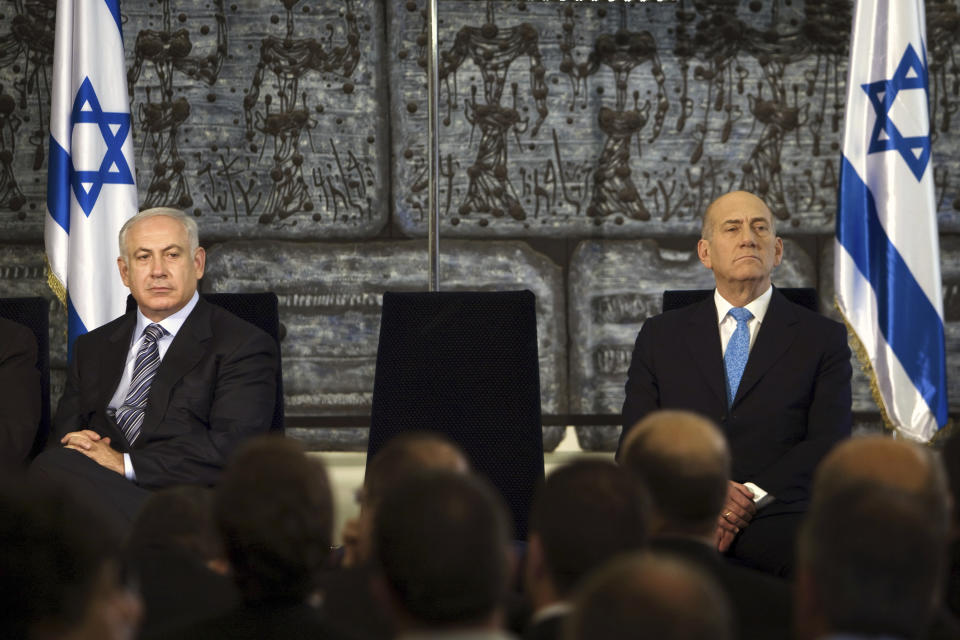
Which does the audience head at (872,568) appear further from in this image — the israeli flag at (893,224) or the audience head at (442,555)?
the israeli flag at (893,224)

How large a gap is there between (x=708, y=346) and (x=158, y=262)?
1.86m

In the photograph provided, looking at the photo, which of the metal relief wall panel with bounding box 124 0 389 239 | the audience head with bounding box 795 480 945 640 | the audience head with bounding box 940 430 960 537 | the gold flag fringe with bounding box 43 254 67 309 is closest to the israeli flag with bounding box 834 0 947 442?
the metal relief wall panel with bounding box 124 0 389 239

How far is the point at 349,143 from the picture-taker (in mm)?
5383

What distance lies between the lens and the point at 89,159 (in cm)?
481

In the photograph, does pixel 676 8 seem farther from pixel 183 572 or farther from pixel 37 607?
pixel 37 607

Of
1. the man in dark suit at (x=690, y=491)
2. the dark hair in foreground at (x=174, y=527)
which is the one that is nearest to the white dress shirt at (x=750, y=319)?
the man in dark suit at (x=690, y=491)

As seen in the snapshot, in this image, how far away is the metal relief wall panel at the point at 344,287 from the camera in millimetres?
5371

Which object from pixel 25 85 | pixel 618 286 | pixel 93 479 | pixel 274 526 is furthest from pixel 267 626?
pixel 25 85

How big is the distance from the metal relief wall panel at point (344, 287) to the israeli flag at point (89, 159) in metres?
0.66

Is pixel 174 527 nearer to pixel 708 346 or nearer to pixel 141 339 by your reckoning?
pixel 141 339

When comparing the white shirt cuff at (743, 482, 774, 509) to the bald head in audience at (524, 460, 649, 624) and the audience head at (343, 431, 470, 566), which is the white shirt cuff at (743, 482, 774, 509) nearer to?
the audience head at (343, 431, 470, 566)

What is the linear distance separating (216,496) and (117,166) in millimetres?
3495

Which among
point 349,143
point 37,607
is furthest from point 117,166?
point 37,607

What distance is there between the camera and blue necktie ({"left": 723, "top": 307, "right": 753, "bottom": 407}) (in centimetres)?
380
